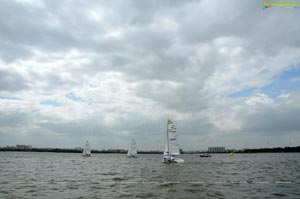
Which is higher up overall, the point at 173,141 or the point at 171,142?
the point at 173,141

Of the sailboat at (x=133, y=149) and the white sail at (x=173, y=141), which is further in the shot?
the sailboat at (x=133, y=149)

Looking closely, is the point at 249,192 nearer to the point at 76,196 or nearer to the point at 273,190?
the point at 273,190

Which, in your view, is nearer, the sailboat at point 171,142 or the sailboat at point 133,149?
the sailboat at point 171,142

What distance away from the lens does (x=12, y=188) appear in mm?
27375

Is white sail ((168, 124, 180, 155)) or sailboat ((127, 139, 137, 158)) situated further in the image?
sailboat ((127, 139, 137, 158))

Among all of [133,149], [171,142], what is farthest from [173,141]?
[133,149]

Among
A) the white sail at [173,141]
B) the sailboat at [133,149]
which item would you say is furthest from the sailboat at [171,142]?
the sailboat at [133,149]

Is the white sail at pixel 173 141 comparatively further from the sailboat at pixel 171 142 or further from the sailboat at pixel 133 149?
the sailboat at pixel 133 149

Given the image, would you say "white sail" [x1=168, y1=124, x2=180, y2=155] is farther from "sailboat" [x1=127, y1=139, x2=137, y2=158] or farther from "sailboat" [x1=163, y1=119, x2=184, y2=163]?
"sailboat" [x1=127, y1=139, x2=137, y2=158]

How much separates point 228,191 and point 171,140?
4345cm

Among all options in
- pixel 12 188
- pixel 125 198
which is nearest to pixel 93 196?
pixel 125 198

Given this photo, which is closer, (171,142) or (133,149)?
(171,142)

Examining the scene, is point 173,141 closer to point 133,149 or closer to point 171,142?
point 171,142

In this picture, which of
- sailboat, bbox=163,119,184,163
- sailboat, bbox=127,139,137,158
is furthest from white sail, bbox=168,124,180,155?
sailboat, bbox=127,139,137,158
